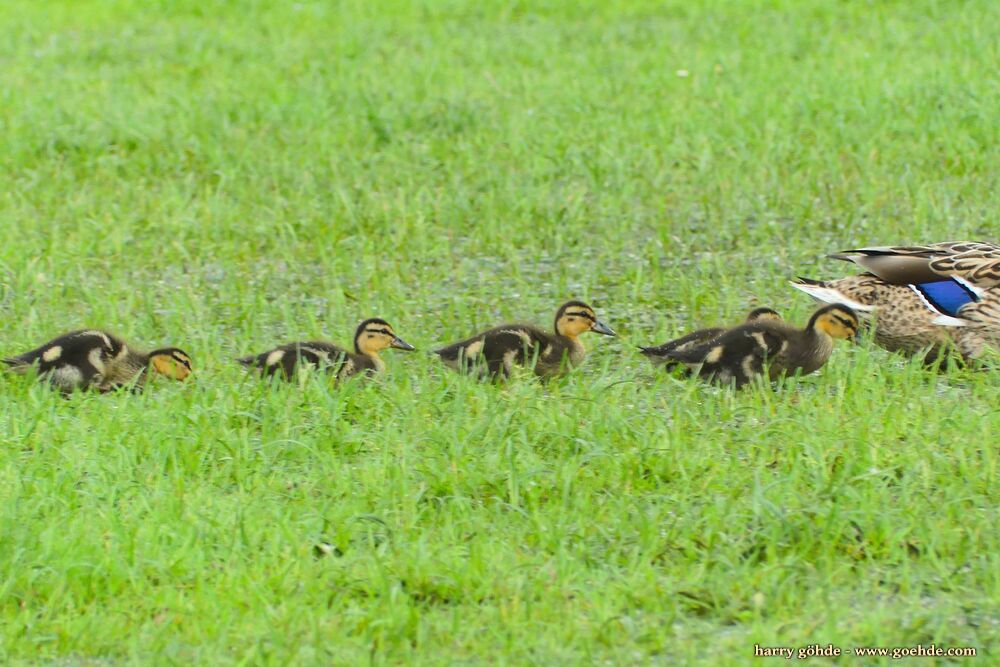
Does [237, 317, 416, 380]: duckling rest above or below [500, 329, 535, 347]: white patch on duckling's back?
below

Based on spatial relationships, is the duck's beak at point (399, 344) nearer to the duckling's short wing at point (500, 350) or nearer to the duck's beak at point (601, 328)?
the duckling's short wing at point (500, 350)

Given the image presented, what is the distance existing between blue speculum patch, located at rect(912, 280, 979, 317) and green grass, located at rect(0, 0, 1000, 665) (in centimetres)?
34

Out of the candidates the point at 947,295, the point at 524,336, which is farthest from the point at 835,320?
the point at 524,336

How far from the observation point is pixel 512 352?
5949 millimetres

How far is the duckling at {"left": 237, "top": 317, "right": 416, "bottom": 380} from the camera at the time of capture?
5895 mm

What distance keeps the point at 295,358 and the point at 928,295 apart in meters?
2.53

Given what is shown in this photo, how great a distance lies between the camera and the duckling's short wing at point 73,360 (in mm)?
5805

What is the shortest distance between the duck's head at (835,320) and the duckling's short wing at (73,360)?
8.89 ft

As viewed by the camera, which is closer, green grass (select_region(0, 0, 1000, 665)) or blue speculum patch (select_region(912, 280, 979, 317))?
green grass (select_region(0, 0, 1000, 665))

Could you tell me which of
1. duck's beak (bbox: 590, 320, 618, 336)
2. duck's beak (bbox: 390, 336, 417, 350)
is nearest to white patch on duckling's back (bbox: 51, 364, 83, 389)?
duck's beak (bbox: 390, 336, 417, 350)

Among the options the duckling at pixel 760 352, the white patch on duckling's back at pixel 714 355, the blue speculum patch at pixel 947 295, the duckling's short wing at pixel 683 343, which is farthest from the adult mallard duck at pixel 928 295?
the white patch on duckling's back at pixel 714 355

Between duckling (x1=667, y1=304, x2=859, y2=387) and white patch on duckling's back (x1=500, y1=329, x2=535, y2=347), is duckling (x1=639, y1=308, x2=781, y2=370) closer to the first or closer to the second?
duckling (x1=667, y1=304, x2=859, y2=387)

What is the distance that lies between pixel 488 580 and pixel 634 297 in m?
3.18

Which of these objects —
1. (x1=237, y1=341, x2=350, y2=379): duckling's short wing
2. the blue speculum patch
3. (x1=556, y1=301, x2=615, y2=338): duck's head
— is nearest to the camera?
(x1=237, y1=341, x2=350, y2=379): duckling's short wing
